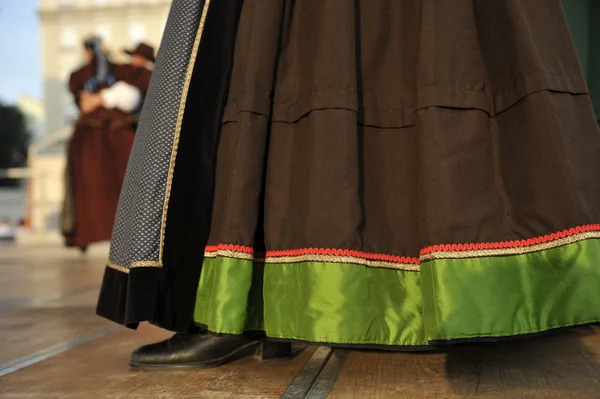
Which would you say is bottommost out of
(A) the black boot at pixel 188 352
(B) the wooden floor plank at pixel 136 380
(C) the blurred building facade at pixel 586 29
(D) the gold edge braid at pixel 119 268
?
(B) the wooden floor plank at pixel 136 380

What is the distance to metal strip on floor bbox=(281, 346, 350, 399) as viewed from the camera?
81 cm

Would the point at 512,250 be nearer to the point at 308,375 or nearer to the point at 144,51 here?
the point at 308,375

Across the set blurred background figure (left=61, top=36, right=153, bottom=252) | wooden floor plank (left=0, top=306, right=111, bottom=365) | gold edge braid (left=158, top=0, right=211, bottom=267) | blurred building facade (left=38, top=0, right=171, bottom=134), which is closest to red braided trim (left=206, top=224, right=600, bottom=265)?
gold edge braid (left=158, top=0, right=211, bottom=267)

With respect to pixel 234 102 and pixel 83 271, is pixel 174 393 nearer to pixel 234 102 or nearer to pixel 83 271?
pixel 234 102

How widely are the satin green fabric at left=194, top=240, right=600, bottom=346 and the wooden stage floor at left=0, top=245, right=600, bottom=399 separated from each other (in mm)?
82

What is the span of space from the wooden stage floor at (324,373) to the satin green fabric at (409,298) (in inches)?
3.2

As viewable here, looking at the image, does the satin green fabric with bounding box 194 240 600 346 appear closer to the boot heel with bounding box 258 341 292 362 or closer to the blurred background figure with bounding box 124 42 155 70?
the boot heel with bounding box 258 341 292 362

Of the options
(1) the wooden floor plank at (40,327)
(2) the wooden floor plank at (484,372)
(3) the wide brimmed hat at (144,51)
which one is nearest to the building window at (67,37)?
(3) the wide brimmed hat at (144,51)

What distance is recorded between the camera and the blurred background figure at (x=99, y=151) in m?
3.55

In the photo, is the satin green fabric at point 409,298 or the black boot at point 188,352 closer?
the satin green fabric at point 409,298

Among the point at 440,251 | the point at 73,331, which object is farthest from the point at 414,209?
the point at 73,331

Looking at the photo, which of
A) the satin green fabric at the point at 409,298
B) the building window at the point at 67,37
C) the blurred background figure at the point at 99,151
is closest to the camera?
the satin green fabric at the point at 409,298

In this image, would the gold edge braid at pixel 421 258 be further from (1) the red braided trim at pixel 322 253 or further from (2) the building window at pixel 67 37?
(2) the building window at pixel 67 37

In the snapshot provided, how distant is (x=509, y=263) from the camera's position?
0.78 meters
